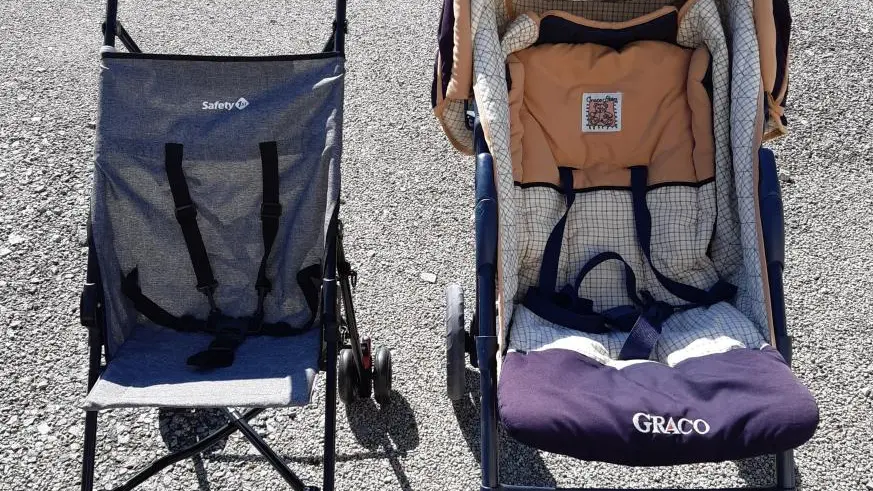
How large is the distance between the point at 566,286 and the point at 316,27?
3.11m

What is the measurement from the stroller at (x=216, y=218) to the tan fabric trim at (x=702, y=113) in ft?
3.94

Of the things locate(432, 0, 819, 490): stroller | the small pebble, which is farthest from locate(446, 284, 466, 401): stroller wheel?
the small pebble

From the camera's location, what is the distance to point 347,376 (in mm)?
2973

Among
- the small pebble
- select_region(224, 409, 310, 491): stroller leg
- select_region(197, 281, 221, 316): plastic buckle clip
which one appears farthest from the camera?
the small pebble

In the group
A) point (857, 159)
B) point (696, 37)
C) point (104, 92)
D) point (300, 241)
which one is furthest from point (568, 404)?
point (857, 159)

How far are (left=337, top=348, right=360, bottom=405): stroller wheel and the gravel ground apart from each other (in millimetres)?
123

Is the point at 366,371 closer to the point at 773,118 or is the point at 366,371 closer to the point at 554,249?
the point at 554,249

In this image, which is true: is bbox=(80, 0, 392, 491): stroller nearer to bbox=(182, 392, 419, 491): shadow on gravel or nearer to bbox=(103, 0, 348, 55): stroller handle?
bbox=(103, 0, 348, 55): stroller handle

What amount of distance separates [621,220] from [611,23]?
690 millimetres

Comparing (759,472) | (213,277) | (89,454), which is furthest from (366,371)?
(759,472)

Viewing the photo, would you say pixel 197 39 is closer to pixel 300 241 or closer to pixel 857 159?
pixel 300 241

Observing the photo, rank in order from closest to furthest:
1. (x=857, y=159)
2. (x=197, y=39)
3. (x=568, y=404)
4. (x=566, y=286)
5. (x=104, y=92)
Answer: (x=568, y=404) < (x=104, y=92) < (x=566, y=286) < (x=857, y=159) < (x=197, y=39)

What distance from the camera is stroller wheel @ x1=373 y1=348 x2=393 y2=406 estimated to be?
2982 mm

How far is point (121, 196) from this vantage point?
2.66m
